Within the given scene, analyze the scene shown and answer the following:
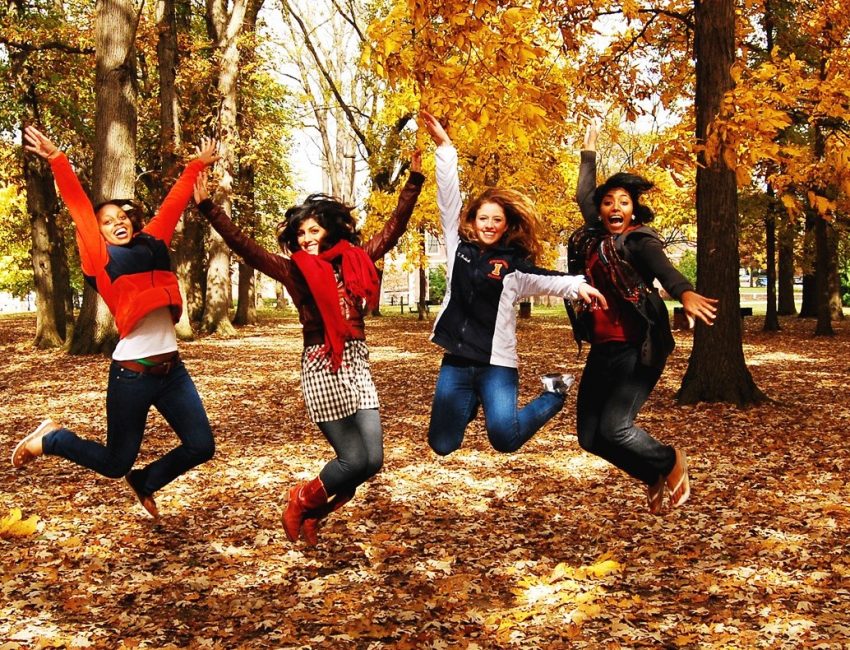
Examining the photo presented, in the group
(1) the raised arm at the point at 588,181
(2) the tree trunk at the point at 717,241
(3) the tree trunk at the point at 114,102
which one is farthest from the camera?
(3) the tree trunk at the point at 114,102

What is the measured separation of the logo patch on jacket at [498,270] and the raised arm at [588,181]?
651mm

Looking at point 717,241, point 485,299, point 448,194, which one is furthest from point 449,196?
point 717,241

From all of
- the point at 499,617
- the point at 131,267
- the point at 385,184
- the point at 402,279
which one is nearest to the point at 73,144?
the point at 385,184

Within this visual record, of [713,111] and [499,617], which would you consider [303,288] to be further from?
[713,111]

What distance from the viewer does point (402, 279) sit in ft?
274

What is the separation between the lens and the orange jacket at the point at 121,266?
462 cm

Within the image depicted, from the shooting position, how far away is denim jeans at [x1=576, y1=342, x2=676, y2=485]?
480 centimetres

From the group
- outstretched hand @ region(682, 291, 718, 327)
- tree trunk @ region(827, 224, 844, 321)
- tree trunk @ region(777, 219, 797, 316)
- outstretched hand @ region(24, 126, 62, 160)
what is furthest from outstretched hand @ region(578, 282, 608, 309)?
tree trunk @ region(827, 224, 844, 321)

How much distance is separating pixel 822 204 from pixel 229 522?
5.52 metres

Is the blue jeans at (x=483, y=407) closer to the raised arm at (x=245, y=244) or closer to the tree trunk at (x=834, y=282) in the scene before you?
the raised arm at (x=245, y=244)

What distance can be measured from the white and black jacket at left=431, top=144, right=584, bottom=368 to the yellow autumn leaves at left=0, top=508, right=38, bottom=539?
3.55 meters

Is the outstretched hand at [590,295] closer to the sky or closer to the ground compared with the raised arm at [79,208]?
closer to the ground

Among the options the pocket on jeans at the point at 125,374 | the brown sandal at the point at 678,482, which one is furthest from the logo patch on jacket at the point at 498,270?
the pocket on jeans at the point at 125,374

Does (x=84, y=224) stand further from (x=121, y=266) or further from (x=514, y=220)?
(x=514, y=220)
